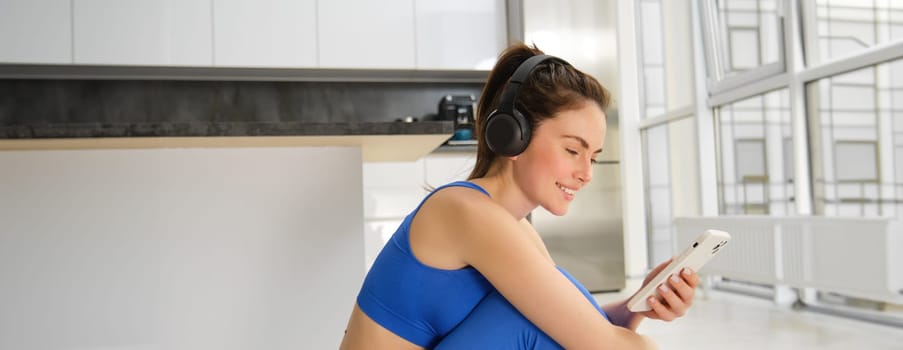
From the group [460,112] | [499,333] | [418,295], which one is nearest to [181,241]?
[418,295]

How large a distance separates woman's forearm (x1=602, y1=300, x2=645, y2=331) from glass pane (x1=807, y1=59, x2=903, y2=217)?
2.68 meters

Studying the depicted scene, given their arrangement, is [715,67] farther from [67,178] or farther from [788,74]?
[67,178]

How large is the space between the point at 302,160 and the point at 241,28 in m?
2.99

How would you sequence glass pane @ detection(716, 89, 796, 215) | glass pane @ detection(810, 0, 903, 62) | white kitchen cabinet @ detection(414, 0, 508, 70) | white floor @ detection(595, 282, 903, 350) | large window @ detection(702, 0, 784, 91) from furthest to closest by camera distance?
1. white kitchen cabinet @ detection(414, 0, 508, 70)
2. glass pane @ detection(716, 89, 796, 215)
3. large window @ detection(702, 0, 784, 91)
4. glass pane @ detection(810, 0, 903, 62)
5. white floor @ detection(595, 282, 903, 350)

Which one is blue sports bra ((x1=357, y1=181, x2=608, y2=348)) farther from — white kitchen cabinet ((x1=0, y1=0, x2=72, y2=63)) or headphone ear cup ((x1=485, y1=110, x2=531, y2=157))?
white kitchen cabinet ((x1=0, y1=0, x2=72, y2=63))

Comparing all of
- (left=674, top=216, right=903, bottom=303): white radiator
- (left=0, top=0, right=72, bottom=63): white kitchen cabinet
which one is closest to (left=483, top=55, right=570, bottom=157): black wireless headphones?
(left=674, top=216, right=903, bottom=303): white radiator

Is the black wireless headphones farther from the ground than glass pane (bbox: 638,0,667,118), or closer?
closer

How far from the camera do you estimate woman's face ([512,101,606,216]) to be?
1113 millimetres

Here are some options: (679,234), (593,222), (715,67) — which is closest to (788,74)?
(715,67)

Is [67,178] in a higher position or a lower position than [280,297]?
higher

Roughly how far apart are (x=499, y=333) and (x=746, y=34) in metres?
→ 3.89

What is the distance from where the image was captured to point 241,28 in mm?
4500

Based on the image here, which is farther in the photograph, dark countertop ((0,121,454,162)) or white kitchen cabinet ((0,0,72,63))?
white kitchen cabinet ((0,0,72,63))

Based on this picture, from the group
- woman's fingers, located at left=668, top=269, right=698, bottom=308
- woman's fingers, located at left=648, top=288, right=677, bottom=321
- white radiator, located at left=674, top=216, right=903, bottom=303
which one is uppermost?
woman's fingers, located at left=668, top=269, right=698, bottom=308
